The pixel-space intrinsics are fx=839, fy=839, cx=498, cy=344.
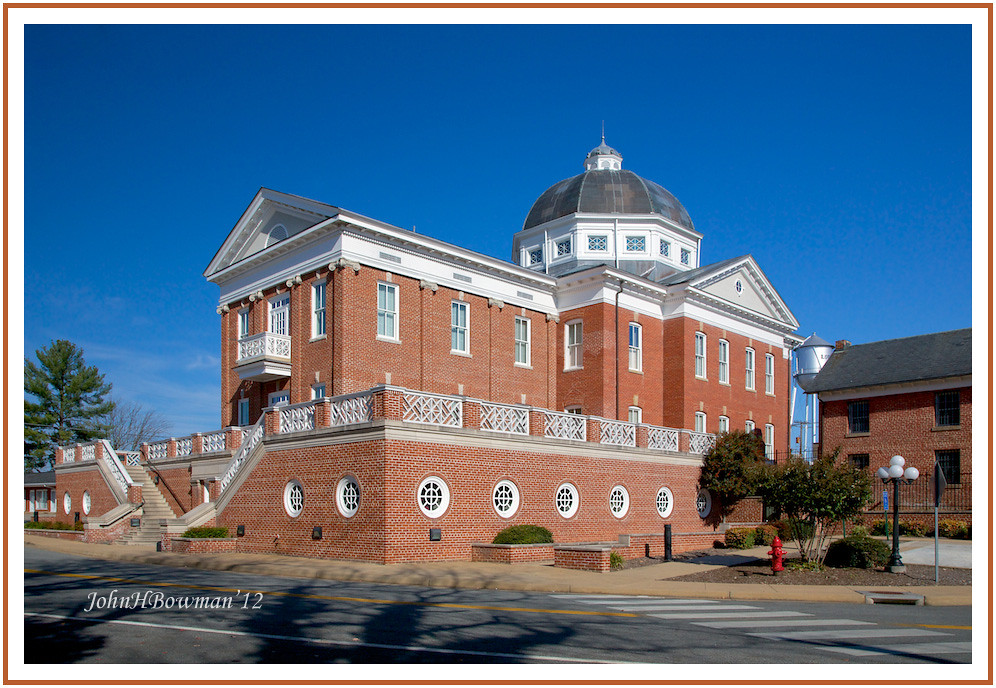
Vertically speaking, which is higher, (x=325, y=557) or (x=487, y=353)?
(x=487, y=353)

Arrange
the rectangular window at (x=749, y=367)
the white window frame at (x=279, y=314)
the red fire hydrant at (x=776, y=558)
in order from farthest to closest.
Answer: the rectangular window at (x=749, y=367) → the white window frame at (x=279, y=314) → the red fire hydrant at (x=776, y=558)

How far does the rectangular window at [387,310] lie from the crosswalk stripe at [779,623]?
19.4 metres

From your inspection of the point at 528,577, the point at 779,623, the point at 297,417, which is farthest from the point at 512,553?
the point at 779,623

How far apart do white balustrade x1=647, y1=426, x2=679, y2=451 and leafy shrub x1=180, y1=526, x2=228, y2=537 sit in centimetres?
1522

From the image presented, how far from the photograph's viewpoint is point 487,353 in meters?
34.3

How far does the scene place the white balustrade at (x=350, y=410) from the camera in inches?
902

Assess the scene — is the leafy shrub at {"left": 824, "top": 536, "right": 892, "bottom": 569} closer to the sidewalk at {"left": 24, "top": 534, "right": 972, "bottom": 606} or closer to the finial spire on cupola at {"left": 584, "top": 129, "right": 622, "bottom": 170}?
the sidewalk at {"left": 24, "top": 534, "right": 972, "bottom": 606}

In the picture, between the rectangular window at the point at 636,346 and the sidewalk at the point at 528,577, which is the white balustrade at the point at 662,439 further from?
the sidewalk at the point at 528,577

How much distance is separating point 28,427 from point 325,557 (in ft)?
154

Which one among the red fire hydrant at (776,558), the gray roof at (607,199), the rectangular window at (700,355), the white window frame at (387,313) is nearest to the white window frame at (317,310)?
the white window frame at (387,313)

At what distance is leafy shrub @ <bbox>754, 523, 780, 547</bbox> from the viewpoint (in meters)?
32.7

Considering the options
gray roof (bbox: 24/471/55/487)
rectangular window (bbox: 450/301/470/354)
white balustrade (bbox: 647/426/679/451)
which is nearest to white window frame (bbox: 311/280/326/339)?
rectangular window (bbox: 450/301/470/354)

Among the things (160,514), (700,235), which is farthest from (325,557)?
(700,235)
